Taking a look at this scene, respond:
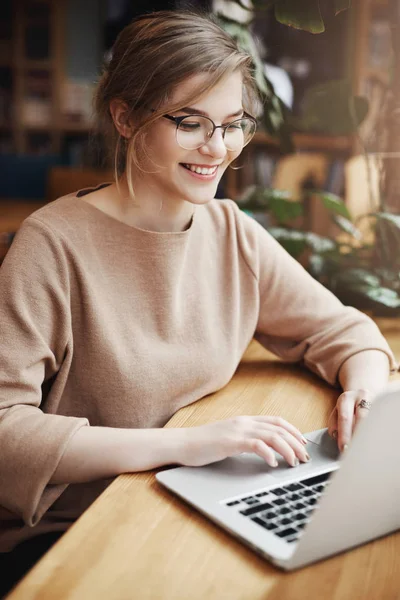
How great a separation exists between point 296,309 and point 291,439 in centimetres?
49

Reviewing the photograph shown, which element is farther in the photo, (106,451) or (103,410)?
(103,410)

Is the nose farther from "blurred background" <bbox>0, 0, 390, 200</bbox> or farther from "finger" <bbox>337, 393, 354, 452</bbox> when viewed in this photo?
"blurred background" <bbox>0, 0, 390, 200</bbox>

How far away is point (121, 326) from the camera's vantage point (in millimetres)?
1111

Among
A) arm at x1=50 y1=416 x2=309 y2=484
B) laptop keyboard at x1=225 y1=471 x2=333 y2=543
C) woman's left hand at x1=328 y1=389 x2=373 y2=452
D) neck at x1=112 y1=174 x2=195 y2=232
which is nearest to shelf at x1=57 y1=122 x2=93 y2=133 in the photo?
neck at x1=112 y1=174 x2=195 y2=232

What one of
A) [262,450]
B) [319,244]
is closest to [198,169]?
[262,450]

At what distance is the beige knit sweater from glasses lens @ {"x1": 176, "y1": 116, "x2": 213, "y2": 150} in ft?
0.52

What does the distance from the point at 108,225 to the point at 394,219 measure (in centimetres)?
81

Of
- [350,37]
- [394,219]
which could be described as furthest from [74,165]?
[394,219]

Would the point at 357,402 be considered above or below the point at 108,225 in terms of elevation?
below

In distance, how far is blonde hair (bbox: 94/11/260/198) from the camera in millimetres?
1066

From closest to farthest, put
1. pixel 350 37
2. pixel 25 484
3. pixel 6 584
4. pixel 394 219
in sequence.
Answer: pixel 25 484 → pixel 6 584 → pixel 394 219 → pixel 350 37

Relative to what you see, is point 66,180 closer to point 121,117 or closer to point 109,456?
point 121,117

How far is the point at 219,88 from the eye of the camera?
3.53 ft

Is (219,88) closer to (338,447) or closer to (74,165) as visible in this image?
(338,447)
